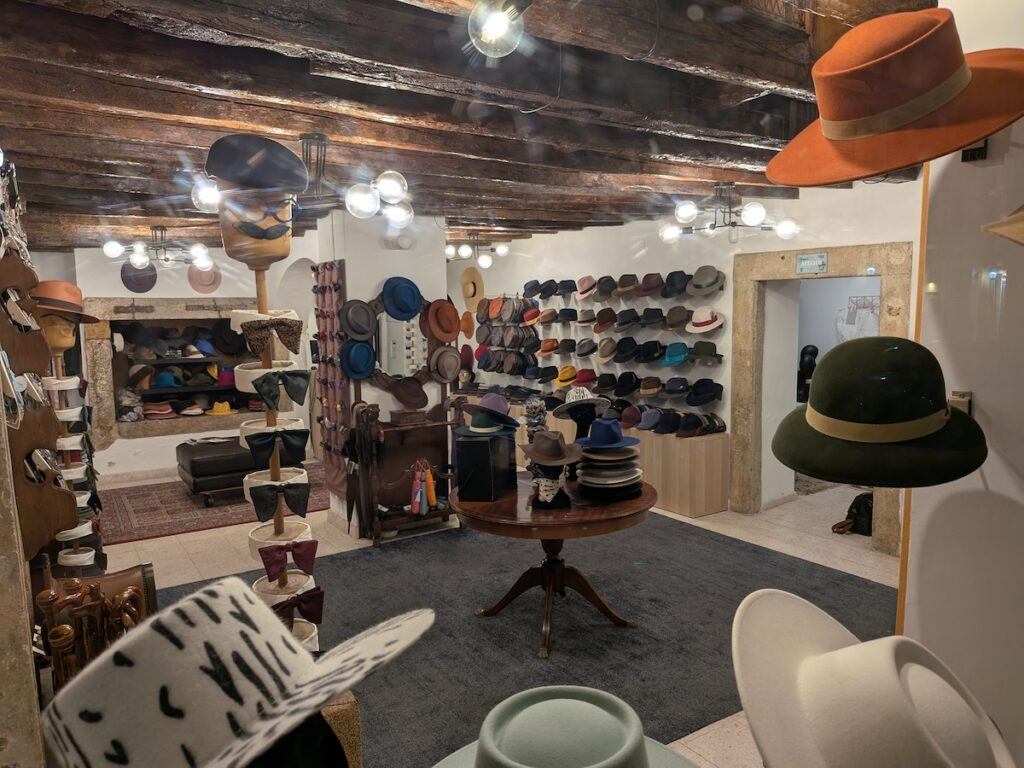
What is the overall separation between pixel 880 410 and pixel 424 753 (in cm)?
237

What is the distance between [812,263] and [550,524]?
12.1 feet

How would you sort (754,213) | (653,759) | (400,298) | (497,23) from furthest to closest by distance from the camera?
(400,298) → (754,213) → (497,23) → (653,759)

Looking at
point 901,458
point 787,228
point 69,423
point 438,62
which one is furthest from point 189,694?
point 787,228

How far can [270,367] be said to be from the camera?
229 cm

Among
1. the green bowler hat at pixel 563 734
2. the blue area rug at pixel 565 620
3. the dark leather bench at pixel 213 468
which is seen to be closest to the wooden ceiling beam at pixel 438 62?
the green bowler hat at pixel 563 734

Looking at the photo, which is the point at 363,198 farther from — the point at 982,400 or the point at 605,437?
the point at 982,400

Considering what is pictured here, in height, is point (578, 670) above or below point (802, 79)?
below

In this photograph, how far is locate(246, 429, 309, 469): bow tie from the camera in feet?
7.42

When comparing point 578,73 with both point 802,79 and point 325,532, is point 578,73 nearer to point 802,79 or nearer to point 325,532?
point 802,79

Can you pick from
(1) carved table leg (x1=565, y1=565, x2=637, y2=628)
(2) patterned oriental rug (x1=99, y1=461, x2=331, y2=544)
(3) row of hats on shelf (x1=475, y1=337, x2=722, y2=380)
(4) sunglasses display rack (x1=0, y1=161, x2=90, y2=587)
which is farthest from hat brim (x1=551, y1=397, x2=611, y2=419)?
(2) patterned oriental rug (x1=99, y1=461, x2=331, y2=544)

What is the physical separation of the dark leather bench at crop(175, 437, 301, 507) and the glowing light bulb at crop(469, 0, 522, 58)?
5896 mm

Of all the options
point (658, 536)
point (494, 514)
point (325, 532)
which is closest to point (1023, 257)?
point (494, 514)

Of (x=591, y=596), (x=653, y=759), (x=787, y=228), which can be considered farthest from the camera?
(x=787, y=228)

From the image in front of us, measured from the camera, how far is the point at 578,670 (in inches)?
140
